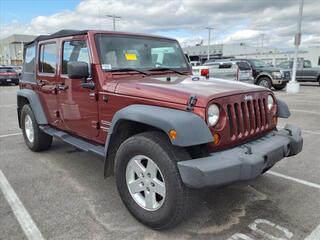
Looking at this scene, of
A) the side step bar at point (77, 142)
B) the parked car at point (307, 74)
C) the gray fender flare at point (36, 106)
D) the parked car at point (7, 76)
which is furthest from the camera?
the parked car at point (7, 76)

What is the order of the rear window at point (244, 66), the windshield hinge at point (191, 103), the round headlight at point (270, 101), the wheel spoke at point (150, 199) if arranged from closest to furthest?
the windshield hinge at point (191, 103), the wheel spoke at point (150, 199), the round headlight at point (270, 101), the rear window at point (244, 66)

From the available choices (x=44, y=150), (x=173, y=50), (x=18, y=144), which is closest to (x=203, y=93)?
(x=173, y=50)

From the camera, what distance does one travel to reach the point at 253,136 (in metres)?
3.28

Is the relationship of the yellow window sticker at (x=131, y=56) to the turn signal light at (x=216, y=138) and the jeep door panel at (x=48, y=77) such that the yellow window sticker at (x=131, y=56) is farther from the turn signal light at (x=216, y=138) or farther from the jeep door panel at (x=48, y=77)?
the turn signal light at (x=216, y=138)

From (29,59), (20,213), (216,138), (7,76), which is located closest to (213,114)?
(216,138)

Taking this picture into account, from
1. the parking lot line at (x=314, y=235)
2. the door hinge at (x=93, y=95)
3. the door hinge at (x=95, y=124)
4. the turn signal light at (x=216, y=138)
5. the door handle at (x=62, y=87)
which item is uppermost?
the door handle at (x=62, y=87)

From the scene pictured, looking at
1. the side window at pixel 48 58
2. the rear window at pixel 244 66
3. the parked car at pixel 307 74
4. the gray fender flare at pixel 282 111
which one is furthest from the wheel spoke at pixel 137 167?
the parked car at pixel 307 74

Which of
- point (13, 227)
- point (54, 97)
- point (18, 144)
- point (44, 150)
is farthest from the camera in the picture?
point (18, 144)

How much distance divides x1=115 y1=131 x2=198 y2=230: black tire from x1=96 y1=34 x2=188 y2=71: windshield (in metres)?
1.18

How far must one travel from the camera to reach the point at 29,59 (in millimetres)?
5715

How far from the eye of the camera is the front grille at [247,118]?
117 inches

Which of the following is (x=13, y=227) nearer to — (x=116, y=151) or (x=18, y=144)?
(x=116, y=151)

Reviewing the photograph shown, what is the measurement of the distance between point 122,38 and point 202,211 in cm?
233

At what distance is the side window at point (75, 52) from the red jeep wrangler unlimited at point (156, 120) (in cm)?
1
